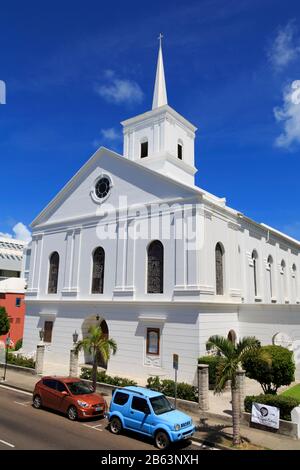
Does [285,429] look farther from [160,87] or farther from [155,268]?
[160,87]

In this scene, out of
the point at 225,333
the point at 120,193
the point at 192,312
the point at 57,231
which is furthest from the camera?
the point at 57,231

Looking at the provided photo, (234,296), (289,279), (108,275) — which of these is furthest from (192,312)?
(289,279)

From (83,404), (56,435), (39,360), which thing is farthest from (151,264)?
(56,435)

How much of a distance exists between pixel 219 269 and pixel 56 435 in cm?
1543

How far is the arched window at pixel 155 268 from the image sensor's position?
24594 mm

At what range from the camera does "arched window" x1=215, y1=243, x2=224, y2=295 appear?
82.7 feet

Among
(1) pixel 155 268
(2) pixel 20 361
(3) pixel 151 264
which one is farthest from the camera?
(2) pixel 20 361

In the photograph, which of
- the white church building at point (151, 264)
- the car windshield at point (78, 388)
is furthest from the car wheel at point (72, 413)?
the white church building at point (151, 264)

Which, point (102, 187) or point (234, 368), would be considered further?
point (102, 187)

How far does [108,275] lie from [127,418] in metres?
14.1

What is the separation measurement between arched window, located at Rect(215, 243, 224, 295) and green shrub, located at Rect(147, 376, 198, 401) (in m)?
7.74

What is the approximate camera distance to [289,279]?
3856 cm

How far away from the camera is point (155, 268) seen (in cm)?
2505
